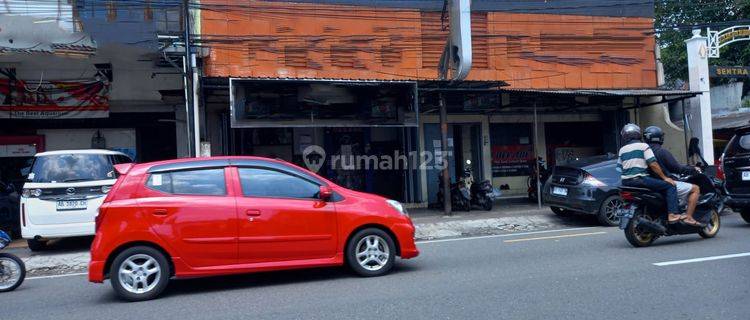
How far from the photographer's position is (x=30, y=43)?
11750mm

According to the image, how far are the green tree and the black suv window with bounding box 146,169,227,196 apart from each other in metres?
20.1

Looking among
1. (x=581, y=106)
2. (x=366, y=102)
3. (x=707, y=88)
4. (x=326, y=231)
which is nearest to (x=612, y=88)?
(x=581, y=106)

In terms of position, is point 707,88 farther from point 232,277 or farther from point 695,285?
point 232,277

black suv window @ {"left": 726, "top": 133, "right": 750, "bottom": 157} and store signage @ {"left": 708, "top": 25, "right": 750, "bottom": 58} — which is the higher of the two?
store signage @ {"left": 708, "top": 25, "right": 750, "bottom": 58}

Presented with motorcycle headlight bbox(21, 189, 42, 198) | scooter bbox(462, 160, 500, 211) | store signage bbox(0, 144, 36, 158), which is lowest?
scooter bbox(462, 160, 500, 211)

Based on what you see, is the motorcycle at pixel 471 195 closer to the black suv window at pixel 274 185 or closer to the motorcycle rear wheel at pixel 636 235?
the motorcycle rear wheel at pixel 636 235

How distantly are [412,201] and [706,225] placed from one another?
819 cm

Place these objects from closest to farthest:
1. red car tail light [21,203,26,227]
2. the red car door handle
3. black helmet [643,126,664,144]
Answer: the red car door handle
black helmet [643,126,664,144]
red car tail light [21,203,26,227]

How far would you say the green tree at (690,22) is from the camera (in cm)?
2277

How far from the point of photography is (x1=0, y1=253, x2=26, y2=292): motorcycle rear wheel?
7.21 m

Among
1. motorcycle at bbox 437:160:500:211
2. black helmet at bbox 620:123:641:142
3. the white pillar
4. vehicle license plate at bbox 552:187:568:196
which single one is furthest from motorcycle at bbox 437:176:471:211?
the white pillar

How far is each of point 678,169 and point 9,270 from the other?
9019 millimetres

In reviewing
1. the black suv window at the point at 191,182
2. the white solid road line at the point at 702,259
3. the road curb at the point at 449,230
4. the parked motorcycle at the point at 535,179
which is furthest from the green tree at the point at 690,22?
the black suv window at the point at 191,182

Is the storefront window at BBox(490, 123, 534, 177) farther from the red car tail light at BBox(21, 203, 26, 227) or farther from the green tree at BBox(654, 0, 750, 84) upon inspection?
the red car tail light at BBox(21, 203, 26, 227)
